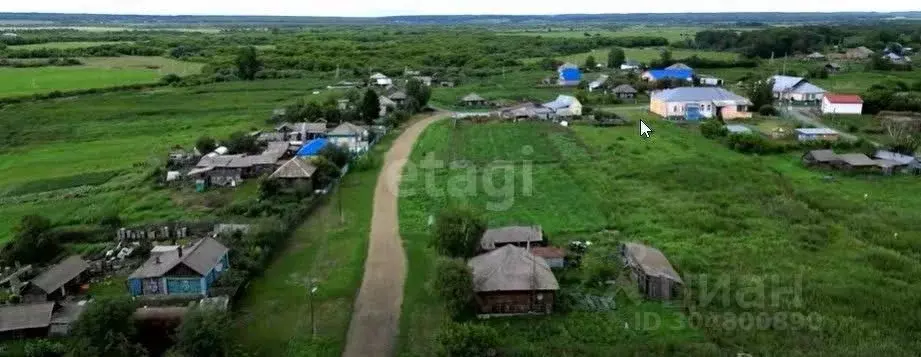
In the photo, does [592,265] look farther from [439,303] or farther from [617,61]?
[617,61]

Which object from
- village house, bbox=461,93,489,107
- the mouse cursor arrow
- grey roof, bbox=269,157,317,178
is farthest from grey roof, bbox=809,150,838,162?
village house, bbox=461,93,489,107

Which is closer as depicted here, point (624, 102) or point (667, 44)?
point (624, 102)

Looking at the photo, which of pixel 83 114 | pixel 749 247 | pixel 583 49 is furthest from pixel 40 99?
pixel 583 49

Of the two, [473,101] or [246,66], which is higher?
[246,66]

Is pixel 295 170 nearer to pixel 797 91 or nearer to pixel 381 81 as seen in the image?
pixel 381 81

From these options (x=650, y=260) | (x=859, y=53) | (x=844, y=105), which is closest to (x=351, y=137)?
(x=650, y=260)

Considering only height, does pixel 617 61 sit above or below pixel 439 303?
above
